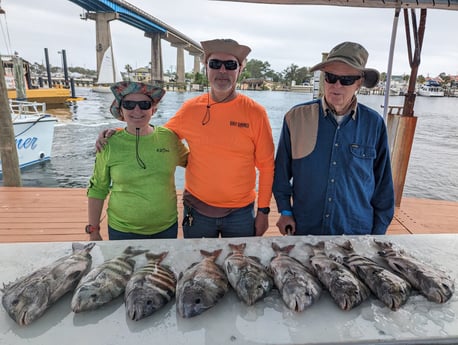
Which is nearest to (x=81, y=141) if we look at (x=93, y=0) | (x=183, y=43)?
(x=93, y=0)

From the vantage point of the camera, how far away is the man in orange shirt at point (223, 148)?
6.34ft

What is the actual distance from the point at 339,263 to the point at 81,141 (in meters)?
14.0

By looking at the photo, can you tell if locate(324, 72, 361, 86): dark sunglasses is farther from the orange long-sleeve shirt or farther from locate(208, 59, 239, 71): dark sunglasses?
locate(208, 59, 239, 71): dark sunglasses

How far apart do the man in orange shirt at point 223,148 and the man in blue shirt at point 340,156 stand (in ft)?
0.72

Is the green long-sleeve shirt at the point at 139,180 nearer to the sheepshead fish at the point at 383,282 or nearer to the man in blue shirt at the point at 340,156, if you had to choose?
the man in blue shirt at the point at 340,156

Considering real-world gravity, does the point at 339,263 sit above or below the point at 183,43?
below

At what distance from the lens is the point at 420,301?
45.8 inches

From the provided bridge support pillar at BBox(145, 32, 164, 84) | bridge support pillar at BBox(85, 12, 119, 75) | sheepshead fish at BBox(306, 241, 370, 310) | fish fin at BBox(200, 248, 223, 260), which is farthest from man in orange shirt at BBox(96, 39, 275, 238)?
bridge support pillar at BBox(145, 32, 164, 84)

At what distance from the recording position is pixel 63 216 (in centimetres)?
384

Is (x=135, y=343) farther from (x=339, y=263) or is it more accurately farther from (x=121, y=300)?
(x=339, y=263)

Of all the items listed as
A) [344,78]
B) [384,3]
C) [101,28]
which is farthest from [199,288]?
[101,28]

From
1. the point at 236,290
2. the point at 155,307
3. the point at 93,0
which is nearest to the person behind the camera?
the point at 155,307

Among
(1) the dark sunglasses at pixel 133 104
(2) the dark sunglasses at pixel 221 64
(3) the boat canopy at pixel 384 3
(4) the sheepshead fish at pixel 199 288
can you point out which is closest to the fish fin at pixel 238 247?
(4) the sheepshead fish at pixel 199 288

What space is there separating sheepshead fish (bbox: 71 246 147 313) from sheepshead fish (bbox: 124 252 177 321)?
47mm
